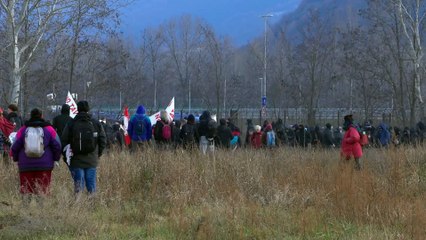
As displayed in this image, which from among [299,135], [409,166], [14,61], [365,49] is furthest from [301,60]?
[409,166]

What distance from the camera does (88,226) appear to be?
29.0ft

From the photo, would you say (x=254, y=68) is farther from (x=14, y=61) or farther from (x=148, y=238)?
(x=148, y=238)

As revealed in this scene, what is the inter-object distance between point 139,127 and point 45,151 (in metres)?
5.72

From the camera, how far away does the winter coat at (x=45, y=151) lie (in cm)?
1037

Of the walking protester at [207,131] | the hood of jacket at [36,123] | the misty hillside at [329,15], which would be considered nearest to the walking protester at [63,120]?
the hood of jacket at [36,123]

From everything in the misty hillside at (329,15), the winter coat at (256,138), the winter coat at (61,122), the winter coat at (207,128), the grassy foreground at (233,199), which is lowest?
the grassy foreground at (233,199)

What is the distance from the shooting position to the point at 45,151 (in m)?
10.4

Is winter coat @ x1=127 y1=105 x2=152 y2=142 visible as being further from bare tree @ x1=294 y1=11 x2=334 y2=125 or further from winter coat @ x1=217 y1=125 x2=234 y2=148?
bare tree @ x1=294 y1=11 x2=334 y2=125

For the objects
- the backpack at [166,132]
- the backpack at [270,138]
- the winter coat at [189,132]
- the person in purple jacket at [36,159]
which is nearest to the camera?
the person in purple jacket at [36,159]

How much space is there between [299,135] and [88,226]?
16848mm

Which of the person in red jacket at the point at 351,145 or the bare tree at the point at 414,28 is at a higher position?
the bare tree at the point at 414,28

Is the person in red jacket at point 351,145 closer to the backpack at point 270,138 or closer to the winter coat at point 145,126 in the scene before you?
the backpack at point 270,138

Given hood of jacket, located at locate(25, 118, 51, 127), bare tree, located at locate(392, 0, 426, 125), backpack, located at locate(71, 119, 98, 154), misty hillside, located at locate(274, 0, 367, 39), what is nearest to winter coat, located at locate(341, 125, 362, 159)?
backpack, located at locate(71, 119, 98, 154)

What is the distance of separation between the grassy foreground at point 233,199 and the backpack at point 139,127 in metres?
2.99
